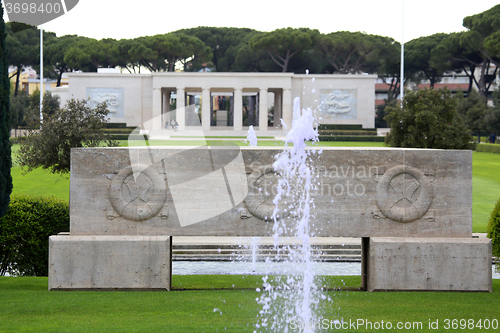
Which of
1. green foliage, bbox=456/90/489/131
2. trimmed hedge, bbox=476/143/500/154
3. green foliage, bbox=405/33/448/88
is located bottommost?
trimmed hedge, bbox=476/143/500/154

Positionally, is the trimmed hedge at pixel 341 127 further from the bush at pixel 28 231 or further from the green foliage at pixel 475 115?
the bush at pixel 28 231

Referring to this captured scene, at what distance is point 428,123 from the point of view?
18.0 metres

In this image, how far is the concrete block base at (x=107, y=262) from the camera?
18.6ft

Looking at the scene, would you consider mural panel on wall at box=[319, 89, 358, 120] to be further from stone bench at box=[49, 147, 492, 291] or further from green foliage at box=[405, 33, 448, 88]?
Result: stone bench at box=[49, 147, 492, 291]

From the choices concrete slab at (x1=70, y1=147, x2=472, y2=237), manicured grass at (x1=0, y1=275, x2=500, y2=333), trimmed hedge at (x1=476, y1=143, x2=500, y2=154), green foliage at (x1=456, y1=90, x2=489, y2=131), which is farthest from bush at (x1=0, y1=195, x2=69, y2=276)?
green foliage at (x1=456, y1=90, x2=489, y2=131)

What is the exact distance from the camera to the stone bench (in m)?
5.69

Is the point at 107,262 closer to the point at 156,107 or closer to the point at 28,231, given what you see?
the point at 28,231

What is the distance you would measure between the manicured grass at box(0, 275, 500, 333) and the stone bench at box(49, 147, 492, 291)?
28cm

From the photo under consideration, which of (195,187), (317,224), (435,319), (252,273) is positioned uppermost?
(195,187)

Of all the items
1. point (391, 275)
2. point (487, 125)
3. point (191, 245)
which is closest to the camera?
point (391, 275)

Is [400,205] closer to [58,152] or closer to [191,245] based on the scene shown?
A: [191,245]

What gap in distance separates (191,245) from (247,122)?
5521cm

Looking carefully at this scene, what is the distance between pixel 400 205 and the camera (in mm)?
5777

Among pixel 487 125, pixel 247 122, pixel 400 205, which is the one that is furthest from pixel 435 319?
pixel 247 122
